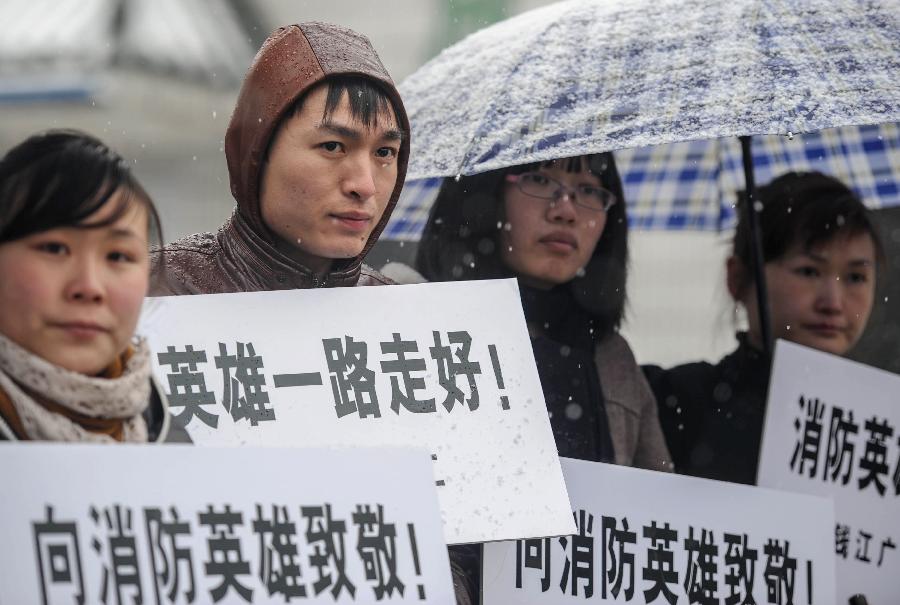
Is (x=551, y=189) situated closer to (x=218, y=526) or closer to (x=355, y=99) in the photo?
(x=355, y=99)

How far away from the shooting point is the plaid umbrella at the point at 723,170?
13.9 ft

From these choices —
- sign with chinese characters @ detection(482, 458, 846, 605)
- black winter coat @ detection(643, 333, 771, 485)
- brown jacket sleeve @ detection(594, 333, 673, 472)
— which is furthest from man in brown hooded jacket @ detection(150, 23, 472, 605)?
black winter coat @ detection(643, 333, 771, 485)

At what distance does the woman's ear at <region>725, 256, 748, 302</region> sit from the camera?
3.68 meters

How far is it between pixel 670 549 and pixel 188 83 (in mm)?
7686

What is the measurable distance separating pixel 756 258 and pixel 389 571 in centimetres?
187

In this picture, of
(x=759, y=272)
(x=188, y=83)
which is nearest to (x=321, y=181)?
(x=759, y=272)

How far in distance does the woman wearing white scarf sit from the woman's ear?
2311 mm

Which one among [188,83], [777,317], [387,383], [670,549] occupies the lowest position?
[670,549]

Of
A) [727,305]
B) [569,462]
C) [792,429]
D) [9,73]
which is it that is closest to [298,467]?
[569,462]

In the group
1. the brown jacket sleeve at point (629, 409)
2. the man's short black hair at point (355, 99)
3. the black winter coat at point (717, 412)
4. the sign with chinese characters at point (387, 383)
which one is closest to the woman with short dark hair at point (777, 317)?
the black winter coat at point (717, 412)

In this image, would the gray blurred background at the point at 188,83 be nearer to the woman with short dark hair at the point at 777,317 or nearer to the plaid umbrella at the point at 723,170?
the plaid umbrella at the point at 723,170

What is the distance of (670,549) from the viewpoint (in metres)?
2.81

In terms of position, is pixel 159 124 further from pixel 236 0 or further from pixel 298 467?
pixel 298 467

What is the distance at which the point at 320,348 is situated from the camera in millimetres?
2363
